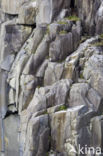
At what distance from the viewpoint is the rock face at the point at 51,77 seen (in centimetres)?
1898

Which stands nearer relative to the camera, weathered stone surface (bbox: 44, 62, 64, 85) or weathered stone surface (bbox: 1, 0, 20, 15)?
weathered stone surface (bbox: 44, 62, 64, 85)

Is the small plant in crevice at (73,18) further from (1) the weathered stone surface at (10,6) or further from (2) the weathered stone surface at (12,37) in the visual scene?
(1) the weathered stone surface at (10,6)

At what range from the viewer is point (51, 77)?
74.3 ft

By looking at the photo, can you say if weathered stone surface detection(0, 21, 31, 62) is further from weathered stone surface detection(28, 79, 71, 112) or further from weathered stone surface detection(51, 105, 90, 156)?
weathered stone surface detection(51, 105, 90, 156)

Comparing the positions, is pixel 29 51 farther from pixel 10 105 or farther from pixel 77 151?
pixel 77 151

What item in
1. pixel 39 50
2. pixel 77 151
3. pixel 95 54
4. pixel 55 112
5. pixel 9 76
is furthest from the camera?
pixel 9 76

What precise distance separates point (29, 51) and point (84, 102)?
764 centimetres

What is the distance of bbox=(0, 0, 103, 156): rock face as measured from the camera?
18984 millimetres

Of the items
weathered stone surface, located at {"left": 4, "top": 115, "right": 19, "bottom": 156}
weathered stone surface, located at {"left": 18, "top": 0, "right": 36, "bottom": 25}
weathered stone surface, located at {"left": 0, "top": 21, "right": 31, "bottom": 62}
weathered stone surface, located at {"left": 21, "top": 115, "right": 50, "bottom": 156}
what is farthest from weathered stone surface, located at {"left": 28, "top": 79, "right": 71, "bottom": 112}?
weathered stone surface, located at {"left": 18, "top": 0, "right": 36, "bottom": 25}

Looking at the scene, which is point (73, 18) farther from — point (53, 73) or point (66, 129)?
point (66, 129)

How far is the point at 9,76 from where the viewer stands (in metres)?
26.2

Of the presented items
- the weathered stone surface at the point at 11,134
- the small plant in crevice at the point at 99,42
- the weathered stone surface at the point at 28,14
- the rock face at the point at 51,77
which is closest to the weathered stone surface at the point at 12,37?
the rock face at the point at 51,77

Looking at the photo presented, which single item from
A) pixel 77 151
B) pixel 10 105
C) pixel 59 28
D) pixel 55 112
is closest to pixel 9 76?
pixel 10 105

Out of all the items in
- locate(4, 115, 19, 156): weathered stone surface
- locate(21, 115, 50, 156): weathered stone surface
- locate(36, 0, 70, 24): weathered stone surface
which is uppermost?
locate(36, 0, 70, 24): weathered stone surface
